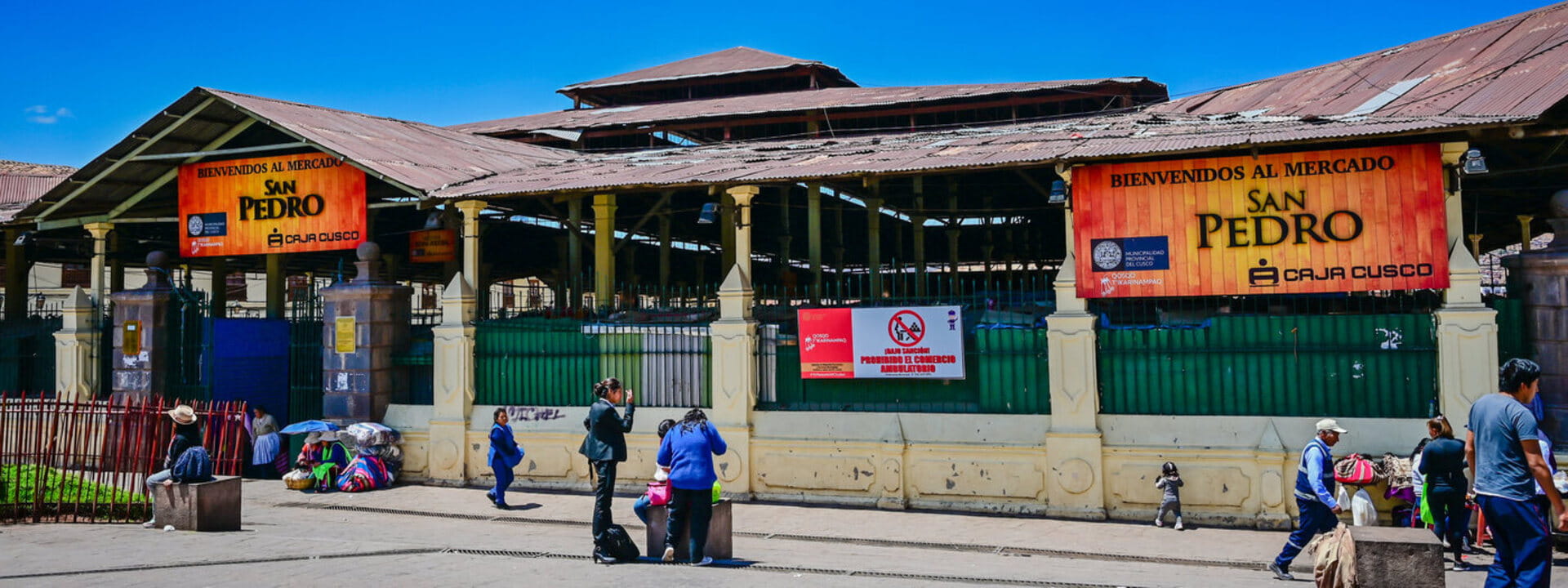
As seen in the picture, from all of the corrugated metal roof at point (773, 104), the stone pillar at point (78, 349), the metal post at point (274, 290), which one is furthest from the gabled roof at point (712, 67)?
the stone pillar at point (78, 349)

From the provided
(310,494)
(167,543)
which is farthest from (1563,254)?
(310,494)

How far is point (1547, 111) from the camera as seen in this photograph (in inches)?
436

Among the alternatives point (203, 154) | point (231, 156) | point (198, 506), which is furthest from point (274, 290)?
point (198, 506)

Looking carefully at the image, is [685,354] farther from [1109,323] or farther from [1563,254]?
[1563,254]

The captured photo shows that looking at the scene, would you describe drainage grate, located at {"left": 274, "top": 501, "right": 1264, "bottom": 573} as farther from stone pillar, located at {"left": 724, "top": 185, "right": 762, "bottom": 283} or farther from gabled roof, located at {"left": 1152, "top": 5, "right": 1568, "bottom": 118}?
gabled roof, located at {"left": 1152, "top": 5, "right": 1568, "bottom": 118}

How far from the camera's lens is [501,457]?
13711 mm

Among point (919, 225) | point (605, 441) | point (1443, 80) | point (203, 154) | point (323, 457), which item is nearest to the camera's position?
point (605, 441)

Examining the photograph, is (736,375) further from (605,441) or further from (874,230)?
(874,230)

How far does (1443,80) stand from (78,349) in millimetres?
20319

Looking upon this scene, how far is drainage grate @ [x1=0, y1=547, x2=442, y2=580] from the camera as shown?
8906mm

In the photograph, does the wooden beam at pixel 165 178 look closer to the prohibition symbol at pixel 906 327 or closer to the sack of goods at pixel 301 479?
the sack of goods at pixel 301 479

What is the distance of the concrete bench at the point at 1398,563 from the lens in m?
7.68

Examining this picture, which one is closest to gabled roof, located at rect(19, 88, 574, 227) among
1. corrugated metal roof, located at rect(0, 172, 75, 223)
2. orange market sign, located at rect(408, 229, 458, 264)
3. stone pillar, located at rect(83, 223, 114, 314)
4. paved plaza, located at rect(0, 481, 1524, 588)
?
stone pillar, located at rect(83, 223, 114, 314)

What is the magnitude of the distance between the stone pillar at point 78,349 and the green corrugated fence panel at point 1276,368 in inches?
619
